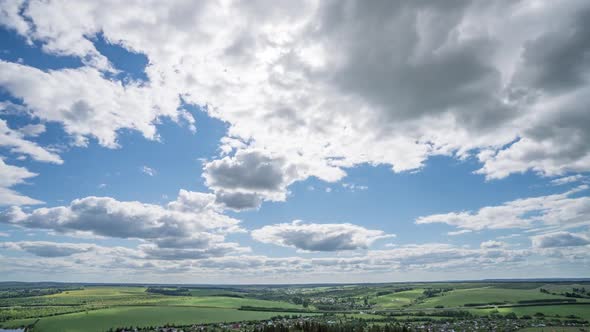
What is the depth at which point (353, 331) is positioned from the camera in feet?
492

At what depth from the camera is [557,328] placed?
180 m

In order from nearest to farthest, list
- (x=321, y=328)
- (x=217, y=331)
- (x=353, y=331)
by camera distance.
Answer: (x=321, y=328)
(x=353, y=331)
(x=217, y=331)

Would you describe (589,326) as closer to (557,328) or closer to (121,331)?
(557,328)

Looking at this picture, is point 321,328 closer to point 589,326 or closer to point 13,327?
point 589,326

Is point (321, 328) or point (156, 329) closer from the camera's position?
point (321, 328)

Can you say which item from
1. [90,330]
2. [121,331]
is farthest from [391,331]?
[90,330]

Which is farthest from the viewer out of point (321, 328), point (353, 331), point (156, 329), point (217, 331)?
point (156, 329)

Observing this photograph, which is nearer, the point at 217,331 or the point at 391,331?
the point at 391,331

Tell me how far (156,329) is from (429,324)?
147105 mm

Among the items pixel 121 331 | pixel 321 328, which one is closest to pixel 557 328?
pixel 321 328

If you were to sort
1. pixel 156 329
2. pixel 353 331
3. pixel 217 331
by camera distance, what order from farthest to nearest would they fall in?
pixel 156 329
pixel 217 331
pixel 353 331

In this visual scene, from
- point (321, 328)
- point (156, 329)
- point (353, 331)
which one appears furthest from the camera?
point (156, 329)

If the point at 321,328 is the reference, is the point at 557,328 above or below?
below

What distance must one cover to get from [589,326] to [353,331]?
129048mm
